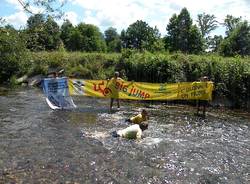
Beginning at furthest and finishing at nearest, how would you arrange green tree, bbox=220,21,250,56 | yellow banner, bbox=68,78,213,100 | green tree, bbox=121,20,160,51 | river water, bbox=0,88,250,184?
green tree, bbox=121,20,160,51 → green tree, bbox=220,21,250,56 → yellow banner, bbox=68,78,213,100 → river water, bbox=0,88,250,184

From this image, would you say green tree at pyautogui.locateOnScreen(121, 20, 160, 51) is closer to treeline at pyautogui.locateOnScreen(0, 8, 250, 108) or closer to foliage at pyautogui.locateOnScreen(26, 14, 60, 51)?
treeline at pyautogui.locateOnScreen(0, 8, 250, 108)

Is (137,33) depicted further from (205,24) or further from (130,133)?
(130,133)

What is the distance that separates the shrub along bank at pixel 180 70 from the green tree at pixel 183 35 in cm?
4511

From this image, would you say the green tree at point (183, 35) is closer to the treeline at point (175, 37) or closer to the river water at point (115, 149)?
the treeline at point (175, 37)

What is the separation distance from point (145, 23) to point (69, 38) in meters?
21.5

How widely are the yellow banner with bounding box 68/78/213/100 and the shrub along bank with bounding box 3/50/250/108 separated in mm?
6336

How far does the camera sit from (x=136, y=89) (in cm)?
2522

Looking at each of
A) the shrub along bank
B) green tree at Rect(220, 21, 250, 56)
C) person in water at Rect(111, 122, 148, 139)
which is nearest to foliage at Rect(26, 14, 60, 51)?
person in water at Rect(111, 122, 148, 139)

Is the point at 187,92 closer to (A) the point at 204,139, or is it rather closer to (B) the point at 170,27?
(A) the point at 204,139

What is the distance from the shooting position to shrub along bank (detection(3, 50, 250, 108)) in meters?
30.8

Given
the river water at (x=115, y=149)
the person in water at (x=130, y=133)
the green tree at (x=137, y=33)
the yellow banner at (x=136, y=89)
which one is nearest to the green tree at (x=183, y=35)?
the green tree at (x=137, y=33)

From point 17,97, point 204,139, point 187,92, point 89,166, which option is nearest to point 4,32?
point 89,166

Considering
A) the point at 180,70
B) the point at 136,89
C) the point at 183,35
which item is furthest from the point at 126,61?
the point at 183,35

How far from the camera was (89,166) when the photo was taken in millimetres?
12719
